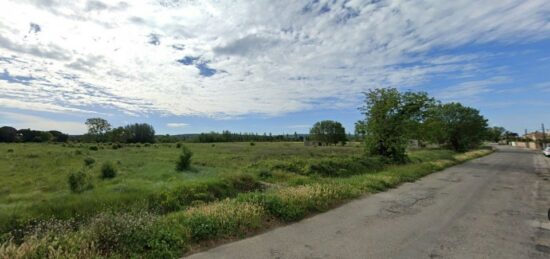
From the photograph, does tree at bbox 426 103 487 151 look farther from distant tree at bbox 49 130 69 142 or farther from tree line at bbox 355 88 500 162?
distant tree at bbox 49 130 69 142

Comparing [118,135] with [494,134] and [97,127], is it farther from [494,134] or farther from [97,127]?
[494,134]

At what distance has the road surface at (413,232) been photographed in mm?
5188

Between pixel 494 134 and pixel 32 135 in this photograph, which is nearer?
pixel 32 135

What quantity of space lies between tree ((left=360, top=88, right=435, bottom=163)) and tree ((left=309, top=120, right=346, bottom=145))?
7872cm

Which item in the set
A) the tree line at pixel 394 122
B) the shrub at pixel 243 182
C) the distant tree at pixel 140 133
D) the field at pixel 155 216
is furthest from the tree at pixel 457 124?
the distant tree at pixel 140 133

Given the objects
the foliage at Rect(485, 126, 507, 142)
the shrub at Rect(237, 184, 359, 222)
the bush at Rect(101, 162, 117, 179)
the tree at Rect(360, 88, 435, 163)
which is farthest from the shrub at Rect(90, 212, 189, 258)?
the foliage at Rect(485, 126, 507, 142)

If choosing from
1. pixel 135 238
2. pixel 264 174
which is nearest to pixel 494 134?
pixel 264 174

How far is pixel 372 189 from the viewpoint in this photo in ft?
37.1

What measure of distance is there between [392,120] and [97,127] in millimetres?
109803

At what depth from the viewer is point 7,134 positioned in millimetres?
86188

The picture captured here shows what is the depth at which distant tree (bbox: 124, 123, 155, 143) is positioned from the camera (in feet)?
346

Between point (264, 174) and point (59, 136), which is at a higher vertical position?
point (59, 136)

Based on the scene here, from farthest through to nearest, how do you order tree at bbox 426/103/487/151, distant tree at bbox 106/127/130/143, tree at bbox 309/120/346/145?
tree at bbox 309/120/346/145 < distant tree at bbox 106/127/130/143 < tree at bbox 426/103/487/151

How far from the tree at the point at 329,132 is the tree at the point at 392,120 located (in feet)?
258
